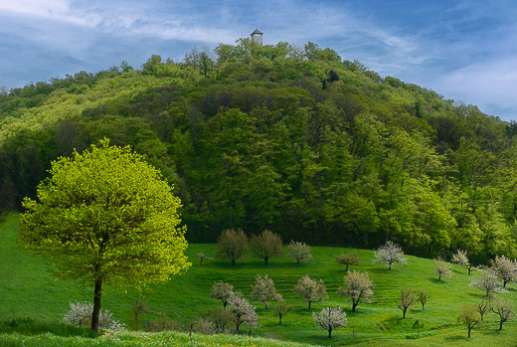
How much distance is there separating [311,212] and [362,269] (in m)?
25.6

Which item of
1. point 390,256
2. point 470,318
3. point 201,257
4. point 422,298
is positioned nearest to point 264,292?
point 422,298

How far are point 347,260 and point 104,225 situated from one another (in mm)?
70531

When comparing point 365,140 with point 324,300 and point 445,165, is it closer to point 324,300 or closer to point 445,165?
point 445,165

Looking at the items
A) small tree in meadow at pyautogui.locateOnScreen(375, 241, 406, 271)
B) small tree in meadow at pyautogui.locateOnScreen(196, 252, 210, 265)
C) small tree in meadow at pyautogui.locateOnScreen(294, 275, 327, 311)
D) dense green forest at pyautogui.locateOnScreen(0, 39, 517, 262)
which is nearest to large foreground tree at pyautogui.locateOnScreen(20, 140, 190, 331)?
small tree in meadow at pyautogui.locateOnScreen(294, 275, 327, 311)

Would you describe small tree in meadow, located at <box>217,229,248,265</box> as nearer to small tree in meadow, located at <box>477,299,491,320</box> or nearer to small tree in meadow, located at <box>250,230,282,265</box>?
small tree in meadow, located at <box>250,230,282,265</box>

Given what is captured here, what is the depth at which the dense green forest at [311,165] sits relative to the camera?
12381 cm

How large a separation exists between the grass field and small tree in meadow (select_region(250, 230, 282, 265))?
1578 millimetres

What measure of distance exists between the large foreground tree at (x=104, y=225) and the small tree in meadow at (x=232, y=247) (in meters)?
66.3

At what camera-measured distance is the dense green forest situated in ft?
406

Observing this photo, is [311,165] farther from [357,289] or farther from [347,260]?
[357,289]

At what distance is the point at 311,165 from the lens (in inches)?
5281

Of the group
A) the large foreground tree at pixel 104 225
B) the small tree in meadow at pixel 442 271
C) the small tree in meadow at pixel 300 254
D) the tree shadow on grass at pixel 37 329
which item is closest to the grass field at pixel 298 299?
the small tree in meadow at pixel 442 271

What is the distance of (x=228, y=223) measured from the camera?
12594 centimetres

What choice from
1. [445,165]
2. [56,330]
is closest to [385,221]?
[445,165]
